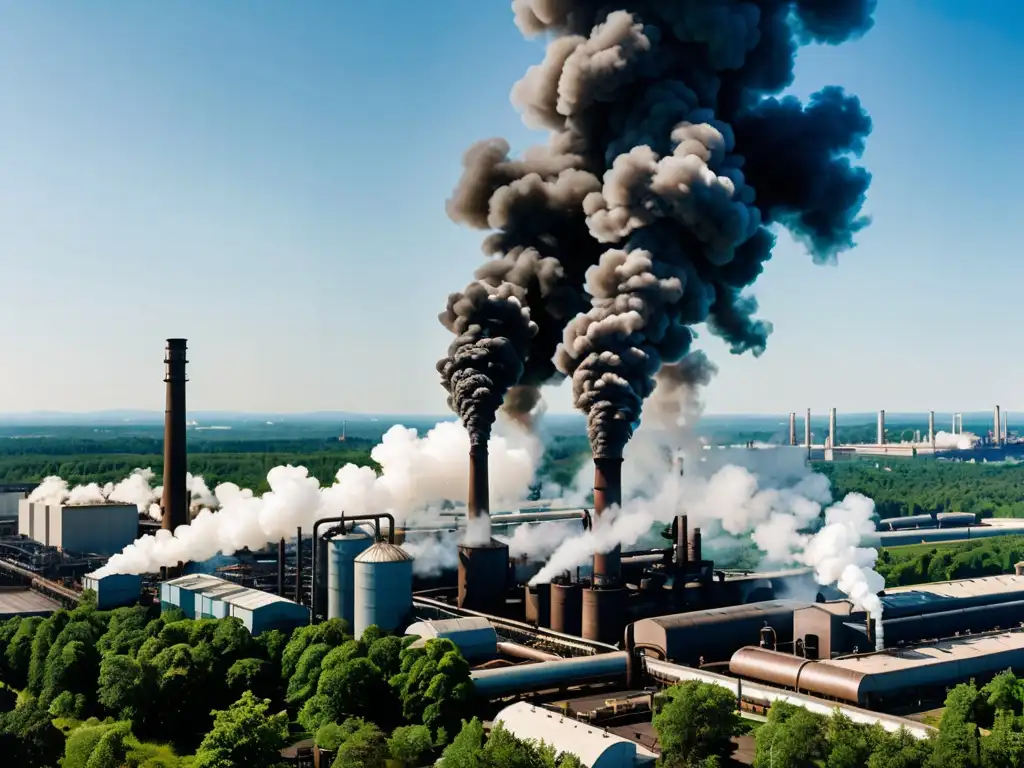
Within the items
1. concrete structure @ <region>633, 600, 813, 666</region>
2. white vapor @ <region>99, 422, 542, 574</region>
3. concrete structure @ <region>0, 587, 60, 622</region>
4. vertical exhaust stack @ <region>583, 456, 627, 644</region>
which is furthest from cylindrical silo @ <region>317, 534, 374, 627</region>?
concrete structure @ <region>0, 587, 60, 622</region>

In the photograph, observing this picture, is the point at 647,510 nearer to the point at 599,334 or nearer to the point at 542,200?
the point at 599,334

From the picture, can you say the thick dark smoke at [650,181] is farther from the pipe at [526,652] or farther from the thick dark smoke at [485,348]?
the pipe at [526,652]

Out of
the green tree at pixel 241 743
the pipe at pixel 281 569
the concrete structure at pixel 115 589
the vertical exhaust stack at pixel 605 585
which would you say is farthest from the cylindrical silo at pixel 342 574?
the green tree at pixel 241 743

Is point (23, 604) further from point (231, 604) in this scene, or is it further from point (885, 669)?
point (885, 669)

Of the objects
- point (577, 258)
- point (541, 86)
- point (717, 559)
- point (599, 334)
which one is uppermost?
point (541, 86)

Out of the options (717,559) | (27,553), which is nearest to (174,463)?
(27,553)
